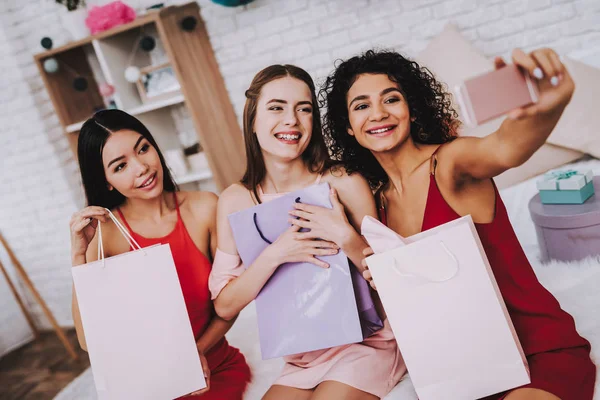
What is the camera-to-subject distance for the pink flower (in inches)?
99.3

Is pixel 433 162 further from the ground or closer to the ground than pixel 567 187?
further from the ground

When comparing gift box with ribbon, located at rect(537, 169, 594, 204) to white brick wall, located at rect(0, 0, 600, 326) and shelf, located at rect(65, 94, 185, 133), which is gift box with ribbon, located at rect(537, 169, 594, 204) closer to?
white brick wall, located at rect(0, 0, 600, 326)

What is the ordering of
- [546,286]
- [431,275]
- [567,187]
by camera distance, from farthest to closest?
[567,187], [546,286], [431,275]

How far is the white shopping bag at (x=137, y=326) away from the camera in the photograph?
1.12m

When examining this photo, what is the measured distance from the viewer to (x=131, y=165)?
1282 millimetres

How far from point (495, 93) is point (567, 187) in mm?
1014

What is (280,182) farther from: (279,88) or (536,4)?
(536,4)

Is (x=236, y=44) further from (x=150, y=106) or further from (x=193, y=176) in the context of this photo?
(x=193, y=176)

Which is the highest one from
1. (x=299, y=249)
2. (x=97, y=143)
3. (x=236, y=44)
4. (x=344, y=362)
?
Answer: (x=236, y=44)

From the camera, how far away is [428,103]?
3.98ft

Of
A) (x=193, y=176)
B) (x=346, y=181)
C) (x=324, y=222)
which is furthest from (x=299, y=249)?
(x=193, y=176)

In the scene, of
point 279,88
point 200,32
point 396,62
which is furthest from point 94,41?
point 396,62

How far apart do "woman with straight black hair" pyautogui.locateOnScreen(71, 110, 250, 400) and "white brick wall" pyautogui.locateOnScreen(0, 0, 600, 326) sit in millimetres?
1483

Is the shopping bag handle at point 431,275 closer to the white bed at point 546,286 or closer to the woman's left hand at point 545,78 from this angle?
the woman's left hand at point 545,78
